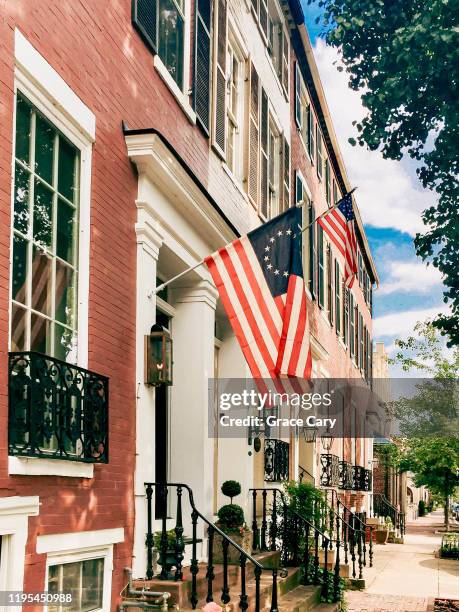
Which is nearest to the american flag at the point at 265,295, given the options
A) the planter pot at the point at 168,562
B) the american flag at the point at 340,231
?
the planter pot at the point at 168,562

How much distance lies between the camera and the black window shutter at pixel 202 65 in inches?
420

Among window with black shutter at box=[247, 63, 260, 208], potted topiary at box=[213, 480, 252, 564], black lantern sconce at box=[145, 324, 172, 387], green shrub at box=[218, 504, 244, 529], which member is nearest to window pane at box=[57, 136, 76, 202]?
black lantern sconce at box=[145, 324, 172, 387]

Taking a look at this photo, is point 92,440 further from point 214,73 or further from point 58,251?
point 214,73

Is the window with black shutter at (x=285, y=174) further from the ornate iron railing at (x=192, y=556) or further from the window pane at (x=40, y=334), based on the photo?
the window pane at (x=40, y=334)

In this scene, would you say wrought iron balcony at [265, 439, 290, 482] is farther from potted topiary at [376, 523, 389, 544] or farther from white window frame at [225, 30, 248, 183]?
potted topiary at [376, 523, 389, 544]

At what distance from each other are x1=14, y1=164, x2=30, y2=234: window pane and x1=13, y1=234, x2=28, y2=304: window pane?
0.30 ft

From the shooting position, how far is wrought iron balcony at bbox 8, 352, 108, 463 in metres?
5.91

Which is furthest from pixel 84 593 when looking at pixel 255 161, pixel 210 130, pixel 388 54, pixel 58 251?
pixel 388 54

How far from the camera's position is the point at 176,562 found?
8156mm

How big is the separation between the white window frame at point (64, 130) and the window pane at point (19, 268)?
0.22 m

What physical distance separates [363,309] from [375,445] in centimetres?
1070

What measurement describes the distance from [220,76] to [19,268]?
6.25 m

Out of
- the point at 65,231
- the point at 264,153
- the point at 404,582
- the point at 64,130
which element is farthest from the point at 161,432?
the point at 404,582

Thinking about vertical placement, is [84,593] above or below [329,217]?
below
